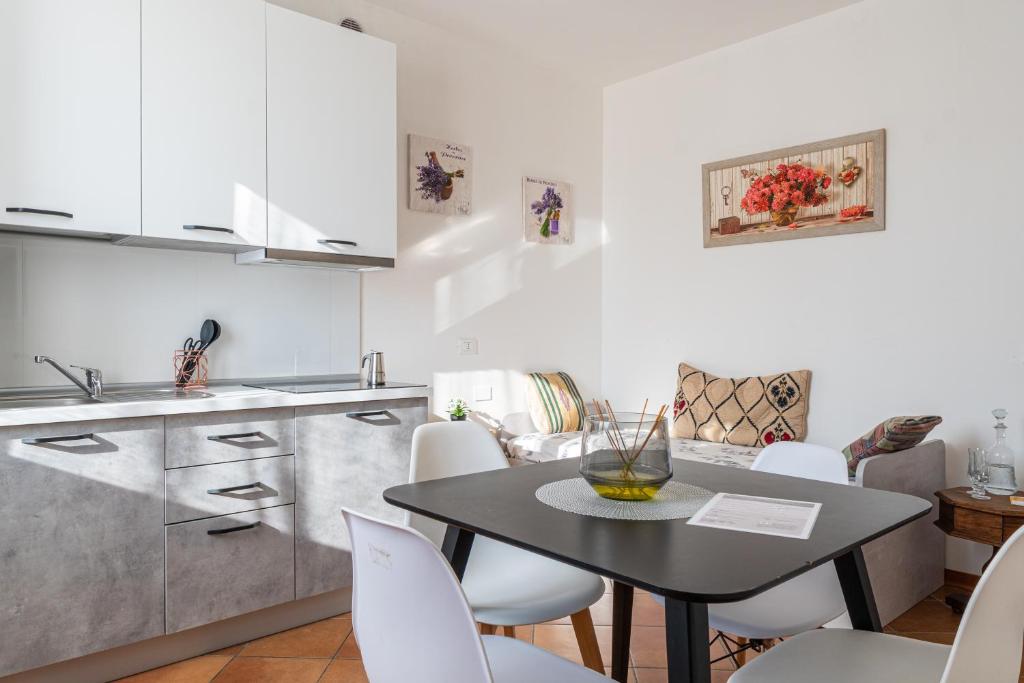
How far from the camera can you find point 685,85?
13.8ft

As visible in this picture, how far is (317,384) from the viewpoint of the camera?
3.09m

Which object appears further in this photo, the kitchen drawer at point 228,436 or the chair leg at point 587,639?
the kitchen drawer at point 228,436

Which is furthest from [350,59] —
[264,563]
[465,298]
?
[264,563]

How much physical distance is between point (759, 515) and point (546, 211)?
10.2 ft

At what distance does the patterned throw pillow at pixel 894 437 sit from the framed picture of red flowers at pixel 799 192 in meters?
1.15

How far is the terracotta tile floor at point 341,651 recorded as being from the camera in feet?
7.75

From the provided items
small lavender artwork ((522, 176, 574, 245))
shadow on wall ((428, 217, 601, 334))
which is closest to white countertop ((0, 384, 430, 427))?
shadow on wall ((428, 217, 601, 334))

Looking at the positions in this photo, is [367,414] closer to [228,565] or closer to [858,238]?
[228,565]

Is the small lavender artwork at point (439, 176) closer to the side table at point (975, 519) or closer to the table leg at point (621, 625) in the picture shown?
the table leg at point (621, 625)

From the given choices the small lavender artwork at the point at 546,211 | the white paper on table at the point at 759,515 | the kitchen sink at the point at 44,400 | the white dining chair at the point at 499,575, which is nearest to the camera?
the white paper on table at the point at 759,515

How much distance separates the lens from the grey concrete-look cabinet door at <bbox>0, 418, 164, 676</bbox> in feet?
6.73

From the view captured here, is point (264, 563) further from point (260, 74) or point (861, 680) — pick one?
point (861, 680)

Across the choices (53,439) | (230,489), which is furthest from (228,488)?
(53,439)

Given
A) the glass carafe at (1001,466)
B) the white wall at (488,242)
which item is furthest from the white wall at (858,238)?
the white wall at (488,242)
